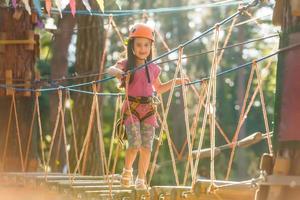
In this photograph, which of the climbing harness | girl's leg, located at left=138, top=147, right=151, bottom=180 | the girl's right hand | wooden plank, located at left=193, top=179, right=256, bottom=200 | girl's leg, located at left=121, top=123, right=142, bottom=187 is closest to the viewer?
A: wooden plank, located at left=193, top=179, right=256, bottom=200

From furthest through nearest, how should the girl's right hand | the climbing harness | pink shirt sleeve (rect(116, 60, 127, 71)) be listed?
pink shirt sleeve (rect(116, 60, 127, 71)) < the climbing harness < the girl's right hand

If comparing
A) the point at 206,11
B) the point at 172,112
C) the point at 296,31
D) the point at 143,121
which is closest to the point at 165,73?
the point at 172,112

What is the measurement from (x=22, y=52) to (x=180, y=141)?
2446 centimetres

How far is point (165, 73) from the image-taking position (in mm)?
34812

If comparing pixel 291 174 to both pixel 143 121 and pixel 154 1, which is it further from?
pixel 154 1

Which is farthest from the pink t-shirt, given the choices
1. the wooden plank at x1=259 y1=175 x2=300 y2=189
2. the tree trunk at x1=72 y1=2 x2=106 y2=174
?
the tree trunk at x1=72 y1=2 x2=106 y2=174

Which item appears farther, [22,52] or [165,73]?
[165,73]

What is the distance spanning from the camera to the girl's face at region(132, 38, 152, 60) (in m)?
7.51

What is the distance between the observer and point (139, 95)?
7.48 meters

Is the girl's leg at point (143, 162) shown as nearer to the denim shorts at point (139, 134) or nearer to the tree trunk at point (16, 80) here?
the denim shorts at point (139, 134)

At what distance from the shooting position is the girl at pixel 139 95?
24.3 ft

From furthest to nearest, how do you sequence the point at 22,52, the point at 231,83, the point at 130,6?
the point at 231,83 → the point at 130,6 → the point at 22,52

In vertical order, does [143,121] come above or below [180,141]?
above

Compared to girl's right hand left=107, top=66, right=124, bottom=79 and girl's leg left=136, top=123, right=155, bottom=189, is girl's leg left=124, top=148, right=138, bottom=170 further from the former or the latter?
girl's right hand left=107, top=66, right=124, bottom=79
